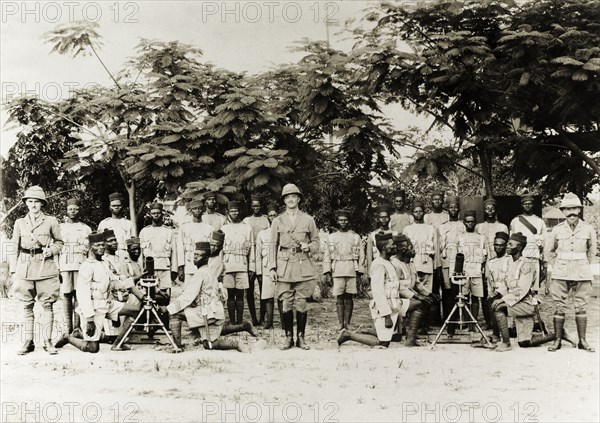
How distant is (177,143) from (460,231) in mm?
4659

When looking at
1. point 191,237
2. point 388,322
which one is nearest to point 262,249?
point 191,237

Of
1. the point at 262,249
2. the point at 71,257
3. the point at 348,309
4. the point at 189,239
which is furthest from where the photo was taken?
the point at 262,249

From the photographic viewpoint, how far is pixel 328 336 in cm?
962

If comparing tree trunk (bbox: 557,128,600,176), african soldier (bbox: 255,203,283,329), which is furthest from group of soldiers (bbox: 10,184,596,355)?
tree trunk (bbox: 557,128,600,176)

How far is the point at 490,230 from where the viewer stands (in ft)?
31.9

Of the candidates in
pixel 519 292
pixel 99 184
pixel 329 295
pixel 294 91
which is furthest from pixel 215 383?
pixel 329 295

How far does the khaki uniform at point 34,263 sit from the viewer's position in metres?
8.35

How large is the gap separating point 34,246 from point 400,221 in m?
5.29

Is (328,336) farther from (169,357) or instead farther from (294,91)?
(294,91)

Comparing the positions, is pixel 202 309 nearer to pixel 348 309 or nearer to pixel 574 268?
pixel 348 309

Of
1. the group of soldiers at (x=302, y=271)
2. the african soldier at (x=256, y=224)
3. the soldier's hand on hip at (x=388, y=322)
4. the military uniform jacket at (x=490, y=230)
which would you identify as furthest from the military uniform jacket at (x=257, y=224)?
the military uniform jacket at (x=490, y=230)

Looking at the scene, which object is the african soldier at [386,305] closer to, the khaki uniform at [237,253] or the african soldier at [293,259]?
the african soldier at [293,259]

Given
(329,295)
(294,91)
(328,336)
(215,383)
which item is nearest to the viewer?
(215,383)

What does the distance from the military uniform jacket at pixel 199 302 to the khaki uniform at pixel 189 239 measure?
1374 millimetres
